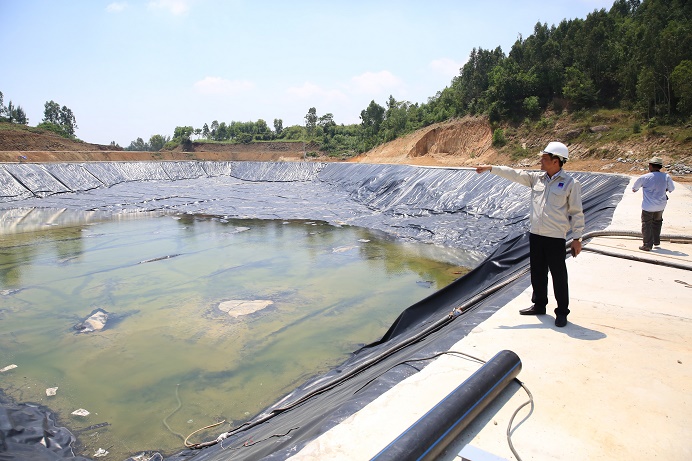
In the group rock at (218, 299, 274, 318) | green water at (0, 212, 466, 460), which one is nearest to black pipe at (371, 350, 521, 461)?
green water at (0, 212, 466, 460)

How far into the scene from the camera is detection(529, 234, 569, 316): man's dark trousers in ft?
11.8

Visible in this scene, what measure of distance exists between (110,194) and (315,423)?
26.6m

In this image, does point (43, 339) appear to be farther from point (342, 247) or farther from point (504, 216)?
point (504, 216)

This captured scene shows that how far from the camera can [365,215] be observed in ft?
57.2

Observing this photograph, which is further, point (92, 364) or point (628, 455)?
point (92, 364)

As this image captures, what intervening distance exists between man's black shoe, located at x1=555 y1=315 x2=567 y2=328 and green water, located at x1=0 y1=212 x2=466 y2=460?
299 centimetres

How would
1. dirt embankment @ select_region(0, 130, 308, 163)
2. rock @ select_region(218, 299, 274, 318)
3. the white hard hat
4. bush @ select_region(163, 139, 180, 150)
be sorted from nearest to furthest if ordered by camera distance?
1. the white hard hat
2. rock @ select_region(218, 299, 274, 318)
3. dirt embankment @ select_region(0, 130, 308, 163)
4. bush @ select_region(163, 139, 180, 150)

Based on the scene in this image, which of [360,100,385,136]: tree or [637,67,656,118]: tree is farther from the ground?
[360,100,385,136]: tree

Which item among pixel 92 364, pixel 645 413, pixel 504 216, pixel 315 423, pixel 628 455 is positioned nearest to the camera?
pixel 628 455

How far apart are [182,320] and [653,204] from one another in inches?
287

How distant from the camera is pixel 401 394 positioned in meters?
2.73

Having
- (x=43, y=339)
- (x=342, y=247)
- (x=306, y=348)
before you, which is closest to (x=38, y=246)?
(x=43, y=339)

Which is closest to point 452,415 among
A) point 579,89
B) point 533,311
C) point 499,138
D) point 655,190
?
point 533,311

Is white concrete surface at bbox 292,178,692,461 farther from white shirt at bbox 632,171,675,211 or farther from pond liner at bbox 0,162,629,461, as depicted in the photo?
white shirt at bbox 632,171,675,211
